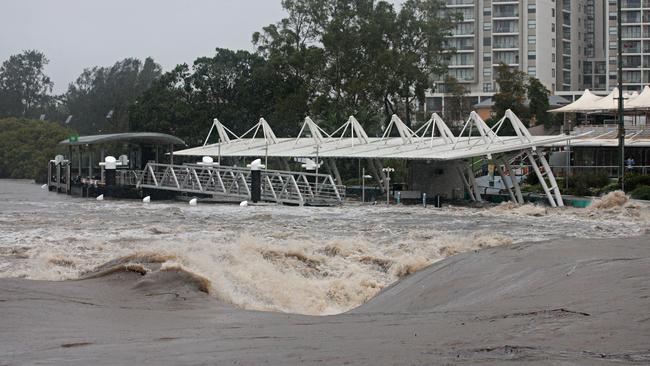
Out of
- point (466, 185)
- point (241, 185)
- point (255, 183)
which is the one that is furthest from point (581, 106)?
point (255, 183)

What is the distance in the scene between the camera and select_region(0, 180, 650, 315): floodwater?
1989 centimetres

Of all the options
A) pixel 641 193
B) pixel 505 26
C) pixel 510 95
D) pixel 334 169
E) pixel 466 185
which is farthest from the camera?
pixel 505 26

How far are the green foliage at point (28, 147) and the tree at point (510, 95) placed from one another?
4600 cm

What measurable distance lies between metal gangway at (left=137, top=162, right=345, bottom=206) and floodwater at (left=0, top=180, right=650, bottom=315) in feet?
11.6

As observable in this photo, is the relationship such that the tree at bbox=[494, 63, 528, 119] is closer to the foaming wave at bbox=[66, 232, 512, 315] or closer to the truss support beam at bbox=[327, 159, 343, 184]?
the truss support beam at bbox=[327, 159, 343, 184]

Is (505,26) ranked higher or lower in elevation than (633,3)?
lower

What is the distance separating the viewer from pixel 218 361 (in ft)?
31.7

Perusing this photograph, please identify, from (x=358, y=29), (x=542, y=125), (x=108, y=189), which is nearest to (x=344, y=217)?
(x=108, y=189)

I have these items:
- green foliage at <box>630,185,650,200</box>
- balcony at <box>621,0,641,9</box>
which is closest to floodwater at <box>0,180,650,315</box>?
green foliage at <box>630,185,650,200</box>

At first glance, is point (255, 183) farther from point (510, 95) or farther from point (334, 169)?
point (510, 95)

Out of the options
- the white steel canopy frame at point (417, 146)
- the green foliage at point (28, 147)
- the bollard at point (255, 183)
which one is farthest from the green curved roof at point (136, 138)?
the green foliage at point (28, 147)

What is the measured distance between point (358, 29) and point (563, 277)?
218 feet

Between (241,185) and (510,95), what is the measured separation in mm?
38883

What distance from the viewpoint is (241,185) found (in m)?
54.9
